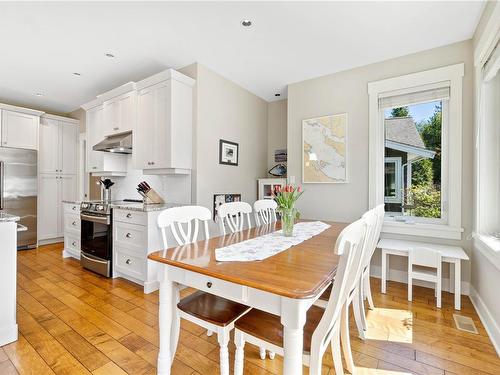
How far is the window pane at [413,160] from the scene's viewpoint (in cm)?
278

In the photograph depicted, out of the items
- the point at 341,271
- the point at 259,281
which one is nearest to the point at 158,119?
the point at 259,281

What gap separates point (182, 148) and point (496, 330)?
3190 mm

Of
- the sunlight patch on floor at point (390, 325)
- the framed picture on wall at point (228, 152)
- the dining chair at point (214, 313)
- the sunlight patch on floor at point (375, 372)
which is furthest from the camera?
the framed picture on wall at point (228, 152)

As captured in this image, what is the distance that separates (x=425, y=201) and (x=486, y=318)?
122cm

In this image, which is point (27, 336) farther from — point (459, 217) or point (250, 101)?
point (459, 217)

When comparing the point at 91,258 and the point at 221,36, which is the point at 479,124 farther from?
the point at 91,258

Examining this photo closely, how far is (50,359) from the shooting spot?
1599 millimetres

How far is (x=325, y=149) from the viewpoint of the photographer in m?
3.32

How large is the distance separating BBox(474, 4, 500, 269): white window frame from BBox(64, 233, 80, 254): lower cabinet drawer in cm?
457

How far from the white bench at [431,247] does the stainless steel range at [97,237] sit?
3050mm

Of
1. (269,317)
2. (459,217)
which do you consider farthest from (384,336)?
(459,217)

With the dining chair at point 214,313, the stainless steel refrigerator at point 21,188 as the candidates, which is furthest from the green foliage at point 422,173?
the stainless steel refrigerator at point 21,188

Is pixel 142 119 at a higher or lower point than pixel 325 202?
higher

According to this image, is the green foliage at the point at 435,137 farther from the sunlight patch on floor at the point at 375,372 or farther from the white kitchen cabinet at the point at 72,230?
the white kitchen cabinet at the point at 72,230
